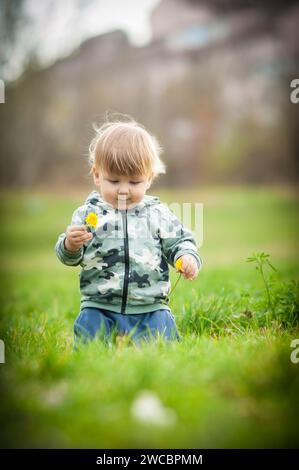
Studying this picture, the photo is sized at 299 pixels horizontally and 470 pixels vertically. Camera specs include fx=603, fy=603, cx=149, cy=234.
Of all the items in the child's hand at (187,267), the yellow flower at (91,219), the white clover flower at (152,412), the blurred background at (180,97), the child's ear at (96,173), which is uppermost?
the blurred background at (180,97)

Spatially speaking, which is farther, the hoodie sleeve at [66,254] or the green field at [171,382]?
the hoodie sleeve at [66,254]

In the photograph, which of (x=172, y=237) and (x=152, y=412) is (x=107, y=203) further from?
(x=152, y=412)

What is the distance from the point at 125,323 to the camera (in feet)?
7.06

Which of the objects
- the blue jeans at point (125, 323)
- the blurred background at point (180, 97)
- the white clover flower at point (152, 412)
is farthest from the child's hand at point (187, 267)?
the blurred background at point (180, 97)

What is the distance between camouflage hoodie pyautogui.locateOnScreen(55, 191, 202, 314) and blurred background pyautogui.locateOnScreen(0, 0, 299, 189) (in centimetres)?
696

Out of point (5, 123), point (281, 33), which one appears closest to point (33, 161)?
point (5, 123)

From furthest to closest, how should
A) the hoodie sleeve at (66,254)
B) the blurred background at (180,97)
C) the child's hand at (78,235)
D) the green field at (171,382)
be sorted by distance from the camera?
the blurred background at (180,97)
the hoodie sleeve at (66,254)
the child's hand at (78,235)
the green field at (171,382)

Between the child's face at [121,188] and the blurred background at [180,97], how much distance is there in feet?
22.7

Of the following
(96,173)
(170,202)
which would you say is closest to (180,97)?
(170,202)

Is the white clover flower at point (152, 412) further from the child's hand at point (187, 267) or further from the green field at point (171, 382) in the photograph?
the child's hand at point (187, 267)

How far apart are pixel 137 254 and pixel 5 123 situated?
23.1 ft

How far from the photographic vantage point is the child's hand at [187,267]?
2.07 m

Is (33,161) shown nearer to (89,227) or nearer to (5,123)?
(5,123)

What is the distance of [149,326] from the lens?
2162 millimetres
